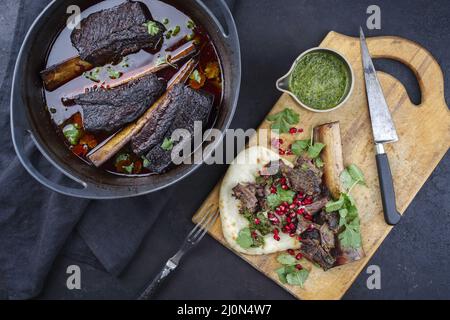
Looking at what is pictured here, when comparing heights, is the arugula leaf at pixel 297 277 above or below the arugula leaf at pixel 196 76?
below

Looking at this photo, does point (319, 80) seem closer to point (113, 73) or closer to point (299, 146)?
point (299, 146)

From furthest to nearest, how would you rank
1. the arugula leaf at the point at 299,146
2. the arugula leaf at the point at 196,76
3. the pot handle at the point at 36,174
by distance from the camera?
the arugula leaf at the point at 299,146
the arugula leaf at the point at 196,76
the pot handle at the point at 36,174

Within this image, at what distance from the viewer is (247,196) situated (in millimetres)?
3465

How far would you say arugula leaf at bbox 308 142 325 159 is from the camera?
3477 mm

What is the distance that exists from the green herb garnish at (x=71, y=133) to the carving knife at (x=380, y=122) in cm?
218

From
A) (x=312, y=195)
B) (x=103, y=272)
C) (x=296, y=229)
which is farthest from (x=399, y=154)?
(x=103, y=272)

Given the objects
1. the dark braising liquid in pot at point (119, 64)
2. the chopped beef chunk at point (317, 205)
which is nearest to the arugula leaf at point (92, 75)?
the dark braising liquid in pot at point (119, 64)

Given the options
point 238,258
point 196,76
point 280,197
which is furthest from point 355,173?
point 196,76

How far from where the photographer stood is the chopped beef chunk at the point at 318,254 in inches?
137

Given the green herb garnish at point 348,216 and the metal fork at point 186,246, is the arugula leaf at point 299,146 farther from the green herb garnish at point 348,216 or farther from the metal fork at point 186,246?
the metal fork at point 186,246

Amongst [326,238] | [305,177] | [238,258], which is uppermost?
[305,177]

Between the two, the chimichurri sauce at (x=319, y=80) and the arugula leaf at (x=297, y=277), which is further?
Result: the arugula leaf at (x=297, y=277)

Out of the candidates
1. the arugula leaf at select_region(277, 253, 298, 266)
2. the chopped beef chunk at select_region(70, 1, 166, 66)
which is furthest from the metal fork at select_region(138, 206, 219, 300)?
the chopped beef chunk at select_region(70, 1, 166, 66)

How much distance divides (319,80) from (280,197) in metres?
0.94
